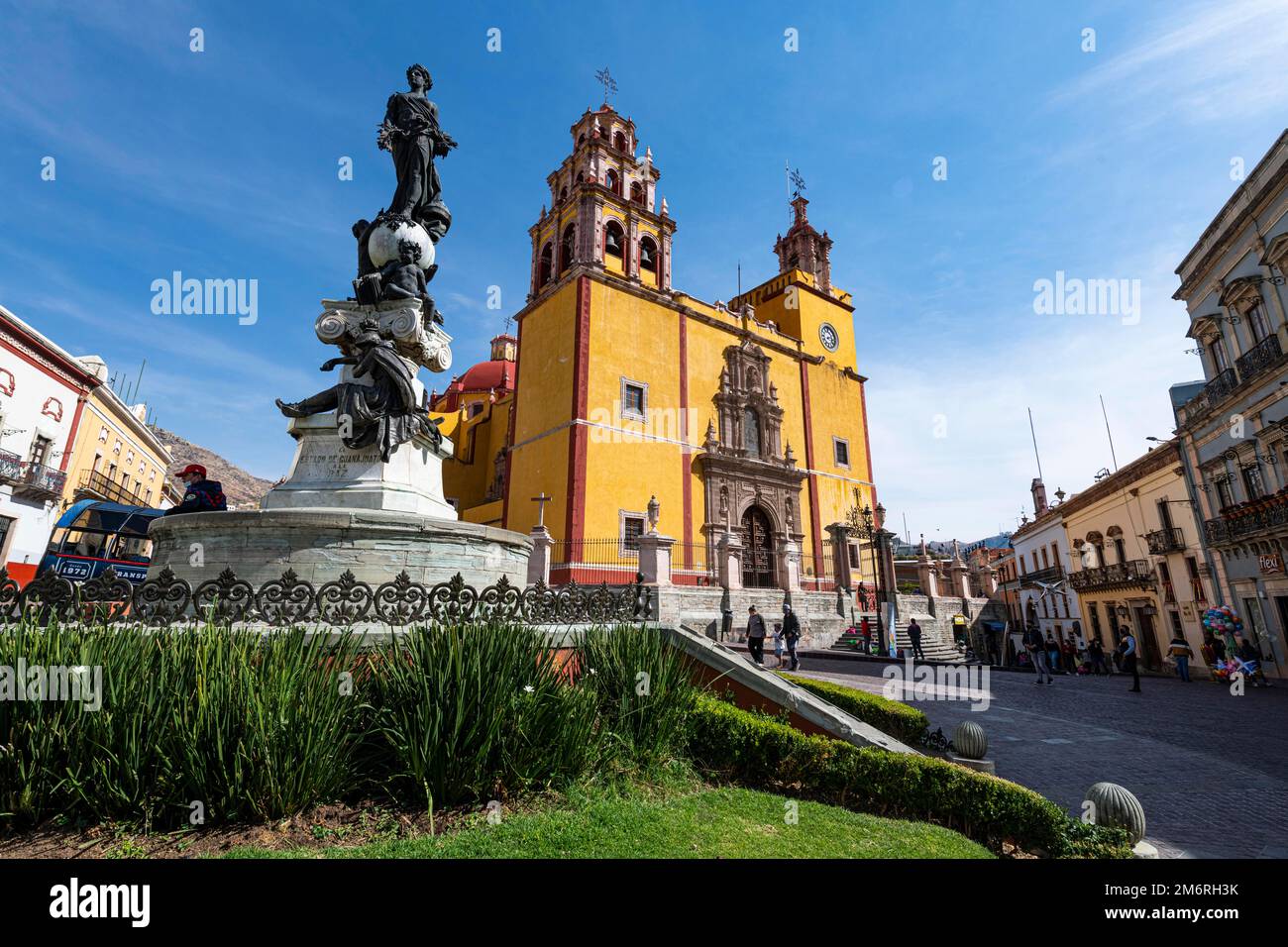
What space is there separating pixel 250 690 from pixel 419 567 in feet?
9.26

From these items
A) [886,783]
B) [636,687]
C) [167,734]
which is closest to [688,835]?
[636,687]

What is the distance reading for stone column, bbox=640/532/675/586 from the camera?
1574 cm

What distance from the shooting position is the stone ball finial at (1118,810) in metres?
4.03

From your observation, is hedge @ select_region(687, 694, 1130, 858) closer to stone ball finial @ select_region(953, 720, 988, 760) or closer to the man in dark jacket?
stone ball finial @ select_region(953, 720, 988, 760)

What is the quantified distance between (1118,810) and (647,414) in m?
20.3

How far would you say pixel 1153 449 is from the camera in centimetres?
2220

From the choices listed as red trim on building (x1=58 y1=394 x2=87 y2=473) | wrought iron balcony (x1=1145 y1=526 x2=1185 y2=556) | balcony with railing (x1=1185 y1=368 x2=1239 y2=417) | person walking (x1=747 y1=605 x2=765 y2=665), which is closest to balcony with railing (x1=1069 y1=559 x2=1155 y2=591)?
wrought iron balcony (x1=1145 y1=526 x2=1185 y2=556)

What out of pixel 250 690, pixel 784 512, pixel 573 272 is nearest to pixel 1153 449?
pixel 784 512

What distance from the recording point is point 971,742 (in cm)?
587

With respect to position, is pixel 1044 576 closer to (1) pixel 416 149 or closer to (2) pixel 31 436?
(1) pixel 416 149

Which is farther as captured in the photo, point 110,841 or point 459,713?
point 459,713

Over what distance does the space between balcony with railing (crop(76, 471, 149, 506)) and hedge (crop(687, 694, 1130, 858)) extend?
1076 inches
